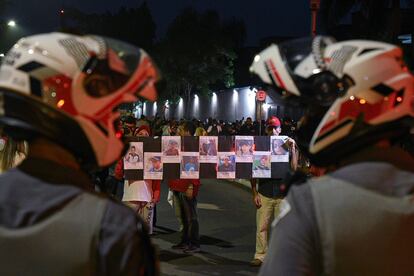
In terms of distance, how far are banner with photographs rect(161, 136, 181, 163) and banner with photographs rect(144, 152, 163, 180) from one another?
89 mm

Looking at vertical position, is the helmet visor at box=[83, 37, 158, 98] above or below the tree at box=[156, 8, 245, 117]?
below

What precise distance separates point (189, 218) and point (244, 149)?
128cm

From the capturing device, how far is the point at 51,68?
6.69 feet

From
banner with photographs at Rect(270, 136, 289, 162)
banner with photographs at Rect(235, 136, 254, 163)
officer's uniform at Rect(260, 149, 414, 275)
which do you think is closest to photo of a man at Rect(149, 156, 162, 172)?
banner with photographs at Rect(235, 136, 254, 163)

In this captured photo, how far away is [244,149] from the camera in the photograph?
8.90 metres

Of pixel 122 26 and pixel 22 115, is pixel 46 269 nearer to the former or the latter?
pixel 22 115

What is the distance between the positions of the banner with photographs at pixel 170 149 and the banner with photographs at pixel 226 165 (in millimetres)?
620

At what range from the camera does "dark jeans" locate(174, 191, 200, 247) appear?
29.0 feet

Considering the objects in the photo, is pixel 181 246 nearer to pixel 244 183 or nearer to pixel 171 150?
pixel 171 150

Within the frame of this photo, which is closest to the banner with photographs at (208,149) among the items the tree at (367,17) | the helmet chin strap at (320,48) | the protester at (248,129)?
the helmet chin strap at (320,48)

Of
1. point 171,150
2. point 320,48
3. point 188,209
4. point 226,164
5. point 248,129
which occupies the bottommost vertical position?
point 188,209

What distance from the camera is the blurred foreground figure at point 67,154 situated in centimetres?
184

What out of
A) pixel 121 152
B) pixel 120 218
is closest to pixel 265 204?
pixel 121 152

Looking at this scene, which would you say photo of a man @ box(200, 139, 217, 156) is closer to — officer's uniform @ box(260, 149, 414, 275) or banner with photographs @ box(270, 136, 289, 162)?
banner with photographs @ box(270, 136, 289, 162)
